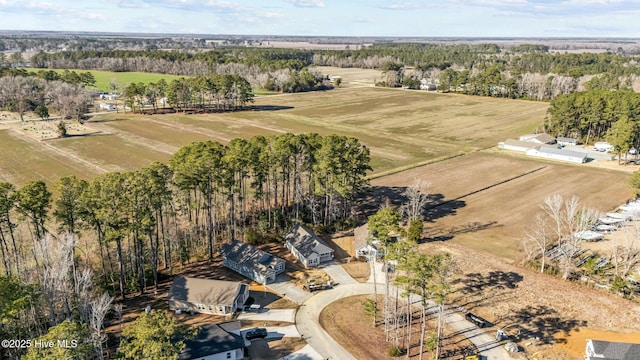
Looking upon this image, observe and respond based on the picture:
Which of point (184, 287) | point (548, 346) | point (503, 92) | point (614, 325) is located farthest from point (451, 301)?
point (503, 92)

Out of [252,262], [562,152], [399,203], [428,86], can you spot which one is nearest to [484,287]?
[399,203]

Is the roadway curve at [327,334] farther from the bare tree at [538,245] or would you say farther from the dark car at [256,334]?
the bare tree at [538,245]

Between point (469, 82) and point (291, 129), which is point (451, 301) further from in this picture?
point (469, 82)

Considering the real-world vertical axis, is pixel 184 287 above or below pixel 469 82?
below

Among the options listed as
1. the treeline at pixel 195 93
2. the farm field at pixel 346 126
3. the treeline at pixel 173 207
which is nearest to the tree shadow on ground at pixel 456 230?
the treeline at pixel 173 207

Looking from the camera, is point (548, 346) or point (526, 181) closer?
point (548, 346)
